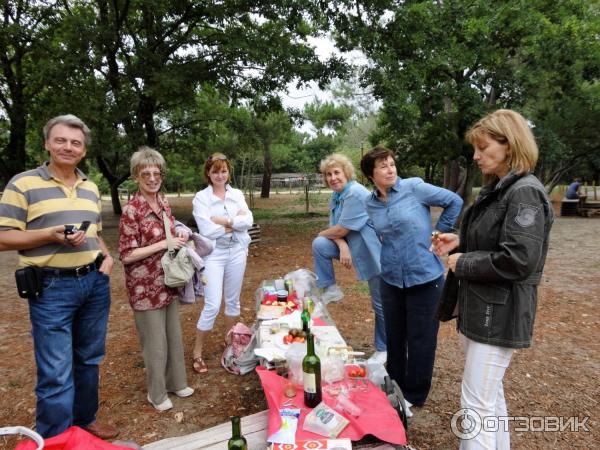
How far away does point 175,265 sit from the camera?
9.41 feet

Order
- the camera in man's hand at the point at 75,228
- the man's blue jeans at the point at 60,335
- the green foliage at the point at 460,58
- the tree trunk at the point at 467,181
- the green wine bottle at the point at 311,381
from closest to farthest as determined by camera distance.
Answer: the green wine bottle at the point at 311,381 → the camera in man's hand at the point at 75,228 → the man's blue jeans at the point at 60,335 → the green foliage at the point at 460,58 → the tree trunk at the point at 467,181

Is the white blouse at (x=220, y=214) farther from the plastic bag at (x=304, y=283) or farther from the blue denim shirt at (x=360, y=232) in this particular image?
the blue denim shirt at (x=360, y=232)

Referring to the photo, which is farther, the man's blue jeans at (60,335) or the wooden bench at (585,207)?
the wooden bench at (585,207)

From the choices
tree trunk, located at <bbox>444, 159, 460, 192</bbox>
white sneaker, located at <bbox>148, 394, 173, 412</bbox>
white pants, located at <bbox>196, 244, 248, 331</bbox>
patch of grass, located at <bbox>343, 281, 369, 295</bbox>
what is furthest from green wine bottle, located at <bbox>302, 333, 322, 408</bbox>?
tree trunk, located at <bbox>444, 159, 460, 192</bbox>

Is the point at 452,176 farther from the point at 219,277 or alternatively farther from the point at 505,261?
the point at 505,261

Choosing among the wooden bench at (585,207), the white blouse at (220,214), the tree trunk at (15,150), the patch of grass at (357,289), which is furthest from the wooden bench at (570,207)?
the tree trunk at (15,150)

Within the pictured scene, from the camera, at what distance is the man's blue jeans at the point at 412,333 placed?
9.09ft

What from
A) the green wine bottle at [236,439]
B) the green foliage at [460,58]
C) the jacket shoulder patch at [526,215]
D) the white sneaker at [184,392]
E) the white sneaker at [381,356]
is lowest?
the white sneaker at [184,392]

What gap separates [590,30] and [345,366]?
1253 centimetres

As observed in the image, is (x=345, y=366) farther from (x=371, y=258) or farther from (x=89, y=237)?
(x=89, y=237)

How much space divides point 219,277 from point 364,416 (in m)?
2.08

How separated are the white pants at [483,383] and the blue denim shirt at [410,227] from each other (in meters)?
0.78

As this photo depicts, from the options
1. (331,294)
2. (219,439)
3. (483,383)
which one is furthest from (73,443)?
(331,294)

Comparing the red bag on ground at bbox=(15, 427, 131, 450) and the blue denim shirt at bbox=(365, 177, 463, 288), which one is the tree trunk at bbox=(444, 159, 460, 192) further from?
the red bag on ground at bbox=(15, 427, 131, 450)
